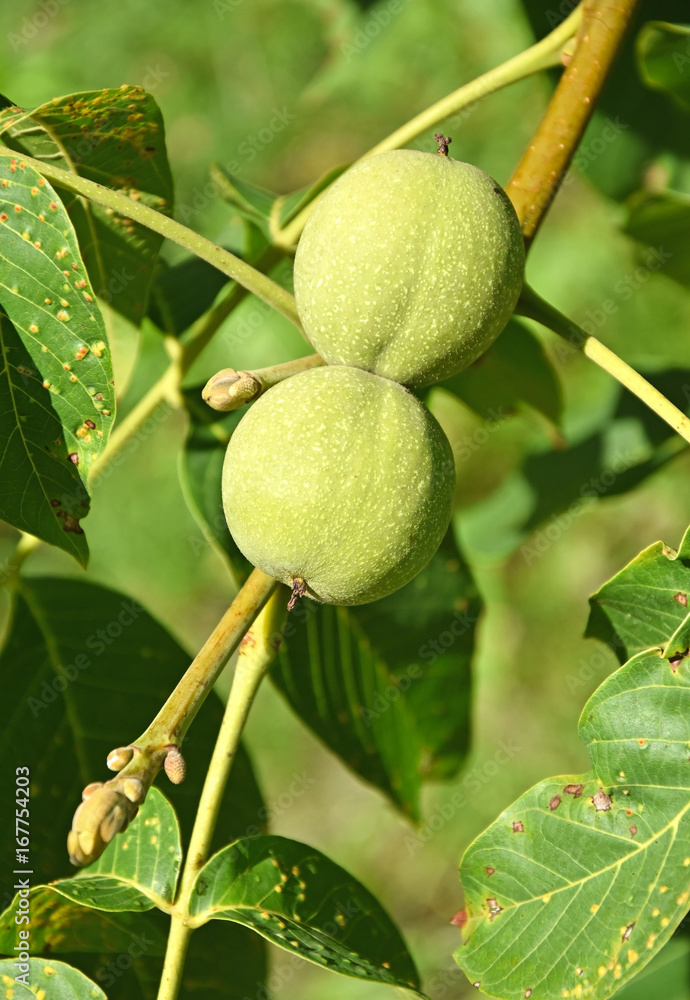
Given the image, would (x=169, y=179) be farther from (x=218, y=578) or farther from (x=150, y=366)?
(x=218, y=578)

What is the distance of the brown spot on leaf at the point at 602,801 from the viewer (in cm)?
120

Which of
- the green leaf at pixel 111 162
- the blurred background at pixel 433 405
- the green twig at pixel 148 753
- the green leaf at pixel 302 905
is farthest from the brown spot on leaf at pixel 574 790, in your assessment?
the blurred background at pixel 433 405

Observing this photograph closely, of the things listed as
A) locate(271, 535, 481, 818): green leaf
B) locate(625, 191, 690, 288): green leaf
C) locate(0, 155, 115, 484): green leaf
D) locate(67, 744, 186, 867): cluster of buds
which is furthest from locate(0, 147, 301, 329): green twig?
locate(625, 191, 690, 288): green leaf

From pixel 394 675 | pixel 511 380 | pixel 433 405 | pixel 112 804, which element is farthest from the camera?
pixel 433 405

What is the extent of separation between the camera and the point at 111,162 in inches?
59.3

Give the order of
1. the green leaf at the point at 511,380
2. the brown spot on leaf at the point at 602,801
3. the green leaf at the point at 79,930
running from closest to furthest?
the brown spot on leaf at the point at 602,801 < the green leaf at the point at 79,930 < the green leaf at the point at 511,380

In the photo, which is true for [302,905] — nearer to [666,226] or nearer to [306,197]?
[306,197]

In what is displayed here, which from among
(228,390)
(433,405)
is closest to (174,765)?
(228,390)

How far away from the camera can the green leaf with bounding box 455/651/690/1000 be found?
44.9 inches

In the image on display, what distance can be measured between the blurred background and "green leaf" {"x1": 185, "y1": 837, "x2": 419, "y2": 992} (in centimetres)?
142

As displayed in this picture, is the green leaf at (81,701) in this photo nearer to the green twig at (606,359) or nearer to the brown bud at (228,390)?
the brown bud at (228,390)

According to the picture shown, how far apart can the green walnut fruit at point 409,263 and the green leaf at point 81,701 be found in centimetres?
76

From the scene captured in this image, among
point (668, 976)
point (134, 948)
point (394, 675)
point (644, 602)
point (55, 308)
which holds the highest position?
point (55, 308)

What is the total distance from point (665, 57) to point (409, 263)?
91cm
